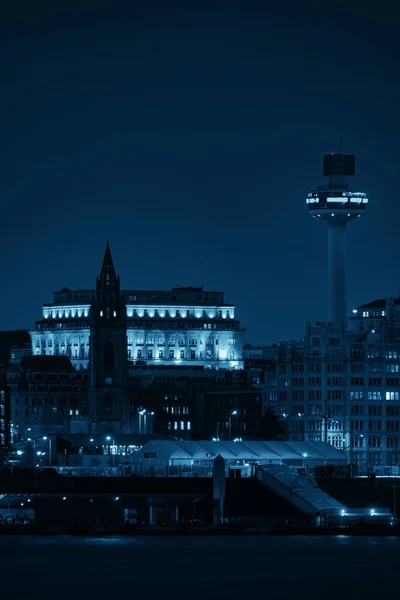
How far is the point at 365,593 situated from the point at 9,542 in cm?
3860

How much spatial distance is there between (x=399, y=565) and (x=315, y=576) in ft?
28.7

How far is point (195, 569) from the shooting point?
180 metres

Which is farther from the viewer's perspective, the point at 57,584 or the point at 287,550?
the point at 287,550

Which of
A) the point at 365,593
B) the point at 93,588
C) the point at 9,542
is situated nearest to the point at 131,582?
the point at 93,588

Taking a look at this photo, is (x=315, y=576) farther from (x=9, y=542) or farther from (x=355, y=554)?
(x=9, y=542)

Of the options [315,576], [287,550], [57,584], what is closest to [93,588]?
[57,584]

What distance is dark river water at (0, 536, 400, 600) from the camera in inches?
6604

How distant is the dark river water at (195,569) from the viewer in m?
168

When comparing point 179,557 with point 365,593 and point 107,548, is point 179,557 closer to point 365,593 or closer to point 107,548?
point 107,548

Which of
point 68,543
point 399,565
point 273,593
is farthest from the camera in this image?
point 68,543

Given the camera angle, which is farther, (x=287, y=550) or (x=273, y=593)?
(x=287, y=550)

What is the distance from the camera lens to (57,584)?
171 metres

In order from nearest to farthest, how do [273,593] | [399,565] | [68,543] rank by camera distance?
[273,593] < [399,565] < [68,543]

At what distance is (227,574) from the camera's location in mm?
176250
